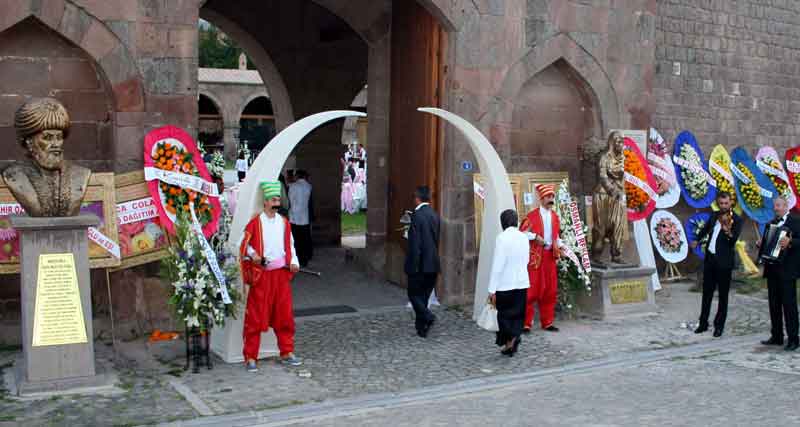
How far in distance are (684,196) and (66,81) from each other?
8867mm

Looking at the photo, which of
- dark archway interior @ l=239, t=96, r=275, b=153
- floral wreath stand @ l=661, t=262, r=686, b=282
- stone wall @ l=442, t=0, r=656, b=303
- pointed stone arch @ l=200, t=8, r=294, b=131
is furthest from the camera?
dark archway interior @ l=239, t=96, r=275, b=153

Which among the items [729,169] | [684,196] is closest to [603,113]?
[684,196]

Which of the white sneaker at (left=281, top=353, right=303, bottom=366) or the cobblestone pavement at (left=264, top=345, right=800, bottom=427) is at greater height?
the white sneaker at (left=281, top=353, right=303, bottom=366)

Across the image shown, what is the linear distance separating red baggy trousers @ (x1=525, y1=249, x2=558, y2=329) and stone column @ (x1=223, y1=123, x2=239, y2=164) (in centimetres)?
3163

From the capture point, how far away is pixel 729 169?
13812 mm

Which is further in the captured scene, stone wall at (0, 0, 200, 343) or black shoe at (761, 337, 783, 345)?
Result: black shoe at (761, 337, 783, 345)

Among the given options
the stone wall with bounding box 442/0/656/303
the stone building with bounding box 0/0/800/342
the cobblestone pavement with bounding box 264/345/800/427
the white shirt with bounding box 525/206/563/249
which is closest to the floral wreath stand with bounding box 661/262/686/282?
the stone building with bounding box 0/0/800/342

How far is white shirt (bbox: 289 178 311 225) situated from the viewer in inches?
535

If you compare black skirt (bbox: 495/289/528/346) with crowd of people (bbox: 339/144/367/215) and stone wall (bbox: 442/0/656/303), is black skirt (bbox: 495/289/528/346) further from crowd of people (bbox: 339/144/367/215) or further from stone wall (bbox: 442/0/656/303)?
crowd of people (bbox: 339/144/367/215)

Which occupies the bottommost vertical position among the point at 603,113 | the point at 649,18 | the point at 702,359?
the point at 702,359

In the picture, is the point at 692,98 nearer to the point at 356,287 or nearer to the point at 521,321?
the point at 356,287

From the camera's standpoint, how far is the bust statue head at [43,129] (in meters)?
7.07

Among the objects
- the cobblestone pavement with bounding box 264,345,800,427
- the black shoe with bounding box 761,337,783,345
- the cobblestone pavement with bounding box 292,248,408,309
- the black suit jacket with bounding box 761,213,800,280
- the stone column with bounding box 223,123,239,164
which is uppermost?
the stone column with bounding box 223,123,239,164

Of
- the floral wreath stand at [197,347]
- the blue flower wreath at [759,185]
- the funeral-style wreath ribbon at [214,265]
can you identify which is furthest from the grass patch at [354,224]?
the floral wreath stand at [197,347]
